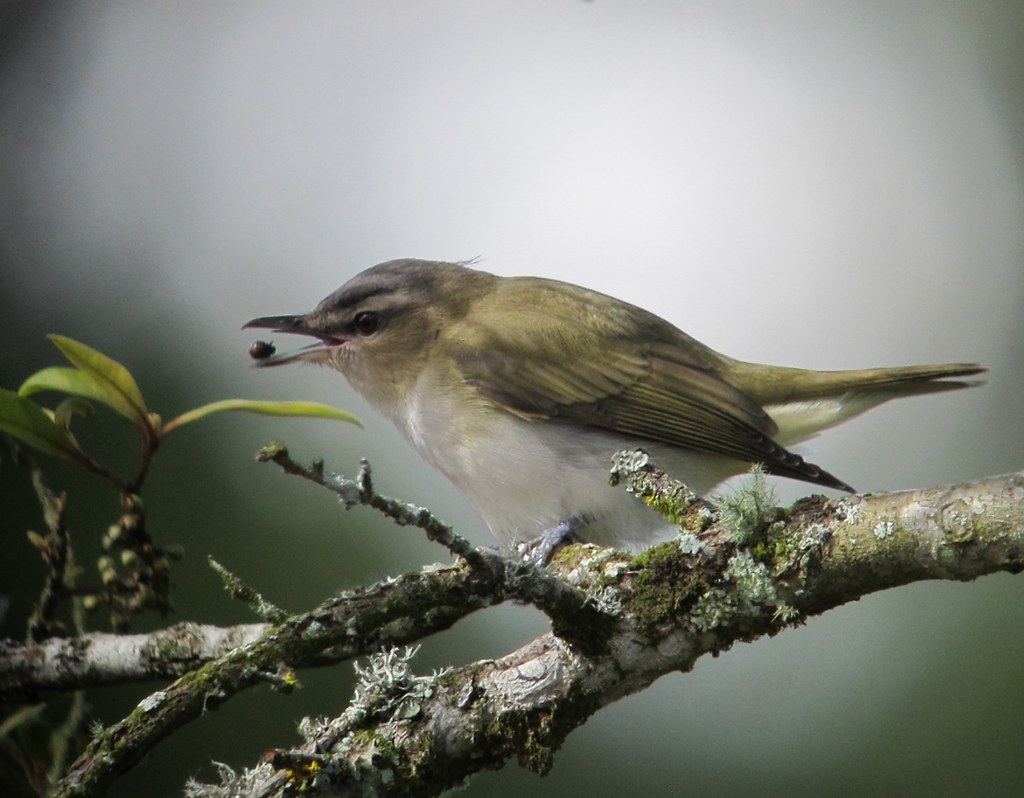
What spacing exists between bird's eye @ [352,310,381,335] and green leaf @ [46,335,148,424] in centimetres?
123

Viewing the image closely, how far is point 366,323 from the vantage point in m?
3.39

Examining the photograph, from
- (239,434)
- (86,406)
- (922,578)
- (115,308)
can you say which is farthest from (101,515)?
(922,578)

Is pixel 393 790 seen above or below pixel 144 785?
above

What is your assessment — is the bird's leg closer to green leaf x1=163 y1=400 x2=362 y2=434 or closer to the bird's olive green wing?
the bird's olive green wing

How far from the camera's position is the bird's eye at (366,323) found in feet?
11.1

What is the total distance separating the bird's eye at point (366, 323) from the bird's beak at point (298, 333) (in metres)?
0.07

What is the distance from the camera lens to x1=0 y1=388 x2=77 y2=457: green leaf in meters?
2.06

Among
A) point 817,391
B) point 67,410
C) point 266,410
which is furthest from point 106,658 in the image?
point 817,391

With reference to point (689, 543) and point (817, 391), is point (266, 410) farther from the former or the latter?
point (817, 391)

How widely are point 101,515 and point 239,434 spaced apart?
0.62m

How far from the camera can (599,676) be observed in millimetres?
1772

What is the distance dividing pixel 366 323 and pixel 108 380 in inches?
51.2

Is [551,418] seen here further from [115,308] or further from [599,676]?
[115,308]

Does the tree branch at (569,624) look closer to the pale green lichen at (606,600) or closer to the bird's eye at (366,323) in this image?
the pale green lichen at (606,600)
